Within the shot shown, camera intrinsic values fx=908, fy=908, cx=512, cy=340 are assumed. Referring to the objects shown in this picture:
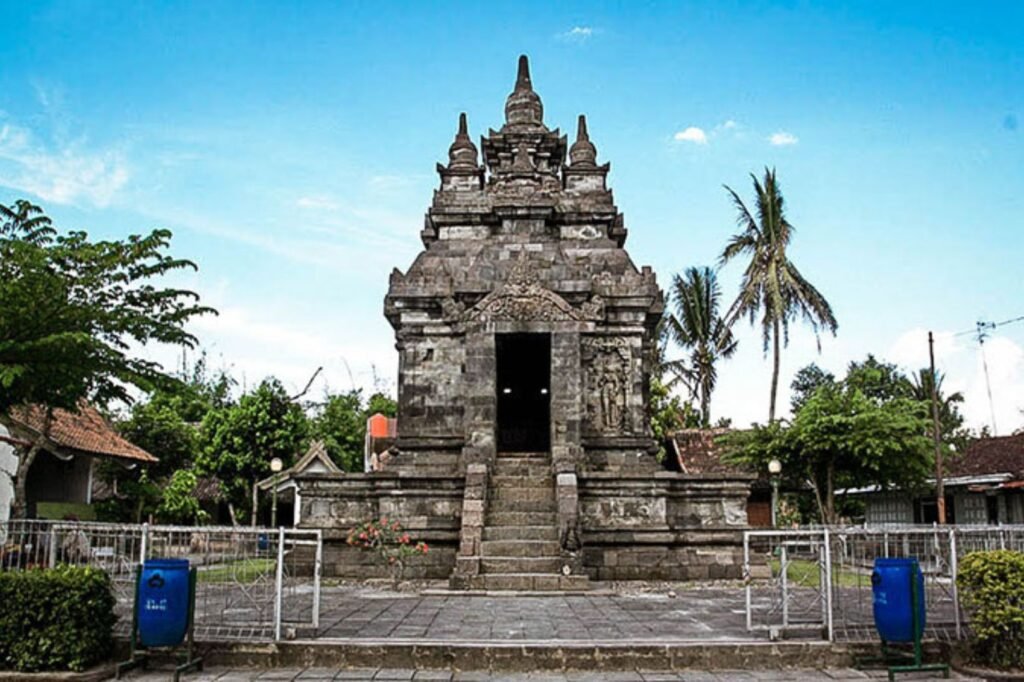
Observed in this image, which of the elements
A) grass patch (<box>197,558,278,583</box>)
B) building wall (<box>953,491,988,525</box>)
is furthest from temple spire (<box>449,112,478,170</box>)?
building wall (<box>953,491,988,525</box>)

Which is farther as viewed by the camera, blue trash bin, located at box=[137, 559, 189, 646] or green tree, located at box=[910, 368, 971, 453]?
green tree, located at box=[910, 368, 971, 453]

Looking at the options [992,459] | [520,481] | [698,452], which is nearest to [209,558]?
[520,481]

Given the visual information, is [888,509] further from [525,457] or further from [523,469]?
[523,469]

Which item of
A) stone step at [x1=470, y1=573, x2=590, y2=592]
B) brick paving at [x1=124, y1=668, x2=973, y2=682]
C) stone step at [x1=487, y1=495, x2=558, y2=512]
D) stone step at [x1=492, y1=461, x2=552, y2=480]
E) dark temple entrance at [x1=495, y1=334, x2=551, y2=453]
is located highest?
dark temple entrance at [x1=495, y1=334, x2=551, y2=453]

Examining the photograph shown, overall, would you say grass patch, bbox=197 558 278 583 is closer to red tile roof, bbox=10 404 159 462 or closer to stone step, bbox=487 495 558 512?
stone step, bbox=487 495 558 512

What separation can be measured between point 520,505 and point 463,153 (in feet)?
30.0

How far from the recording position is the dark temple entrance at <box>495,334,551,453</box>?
2106 cm

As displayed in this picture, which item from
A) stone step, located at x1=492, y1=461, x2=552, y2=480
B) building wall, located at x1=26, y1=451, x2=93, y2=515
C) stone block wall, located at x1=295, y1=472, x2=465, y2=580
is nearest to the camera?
stone block wall, located at x1=295, y1=472, x2=465, y2=580

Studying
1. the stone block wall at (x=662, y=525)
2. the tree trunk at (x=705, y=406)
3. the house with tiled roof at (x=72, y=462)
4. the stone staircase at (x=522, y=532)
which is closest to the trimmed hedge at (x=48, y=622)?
the stone staircase at (x=522, y=532)

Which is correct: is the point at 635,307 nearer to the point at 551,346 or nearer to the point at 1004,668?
the point at 551,346

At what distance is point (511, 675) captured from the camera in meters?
7.96

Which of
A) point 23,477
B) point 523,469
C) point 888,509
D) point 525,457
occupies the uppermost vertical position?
point 525,457

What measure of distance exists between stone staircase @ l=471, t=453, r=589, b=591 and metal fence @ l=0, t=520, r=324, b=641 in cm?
386

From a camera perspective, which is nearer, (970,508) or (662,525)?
(662,525)
